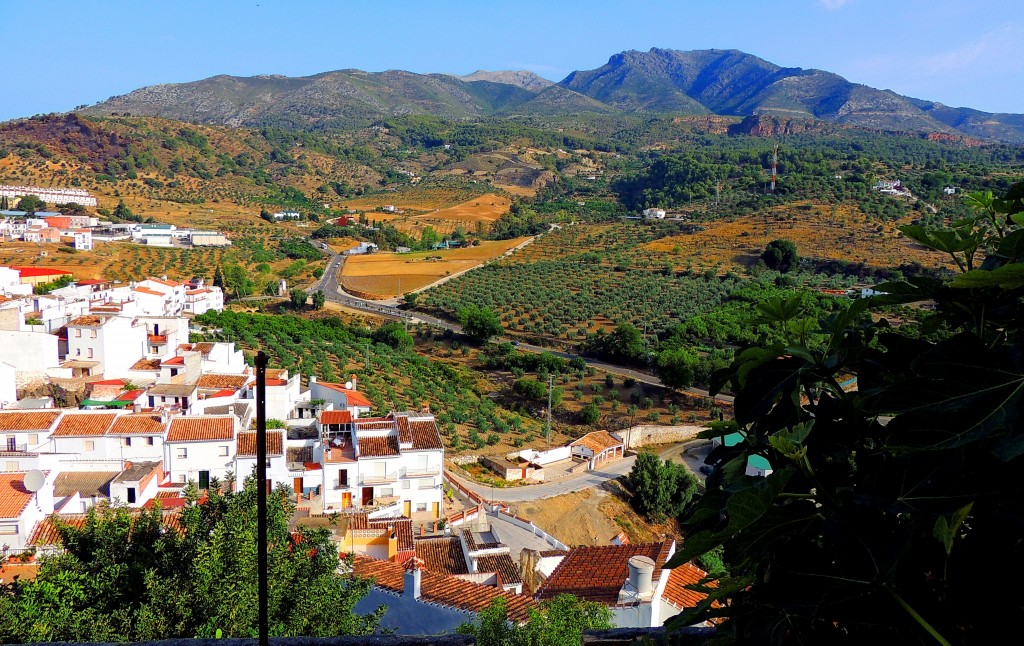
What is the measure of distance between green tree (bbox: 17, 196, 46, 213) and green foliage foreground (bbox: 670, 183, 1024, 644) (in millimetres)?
66080

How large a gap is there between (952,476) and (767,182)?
69.5 metres

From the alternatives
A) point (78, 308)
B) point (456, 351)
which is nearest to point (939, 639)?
point (78, 308)

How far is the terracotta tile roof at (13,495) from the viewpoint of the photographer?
10.8 m

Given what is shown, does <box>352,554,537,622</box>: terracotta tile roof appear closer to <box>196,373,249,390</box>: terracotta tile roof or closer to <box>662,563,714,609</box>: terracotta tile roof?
<box>662,563,714,609</box>: terracotta tile roof

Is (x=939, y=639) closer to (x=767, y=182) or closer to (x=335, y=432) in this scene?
(x=335, y=432)

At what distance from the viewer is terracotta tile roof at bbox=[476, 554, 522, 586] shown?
10.1 metres

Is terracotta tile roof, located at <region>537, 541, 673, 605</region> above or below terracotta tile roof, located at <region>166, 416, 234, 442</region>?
below

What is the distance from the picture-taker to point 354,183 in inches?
3691

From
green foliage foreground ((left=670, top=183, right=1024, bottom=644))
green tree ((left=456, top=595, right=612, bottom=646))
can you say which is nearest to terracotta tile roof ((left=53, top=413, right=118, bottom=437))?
green tree ((left=456, top=595, right=612, bottom=646))

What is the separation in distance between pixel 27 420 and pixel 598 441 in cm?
1488

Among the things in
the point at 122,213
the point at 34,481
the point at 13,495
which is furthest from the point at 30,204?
the point at 13,495

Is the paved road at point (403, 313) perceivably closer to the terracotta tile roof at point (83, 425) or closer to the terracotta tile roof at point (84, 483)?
the terracotta tile roof at point (83, 425)

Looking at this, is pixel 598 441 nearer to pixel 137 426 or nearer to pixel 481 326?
pixel 481 326

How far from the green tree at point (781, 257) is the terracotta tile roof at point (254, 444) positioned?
119 feet
